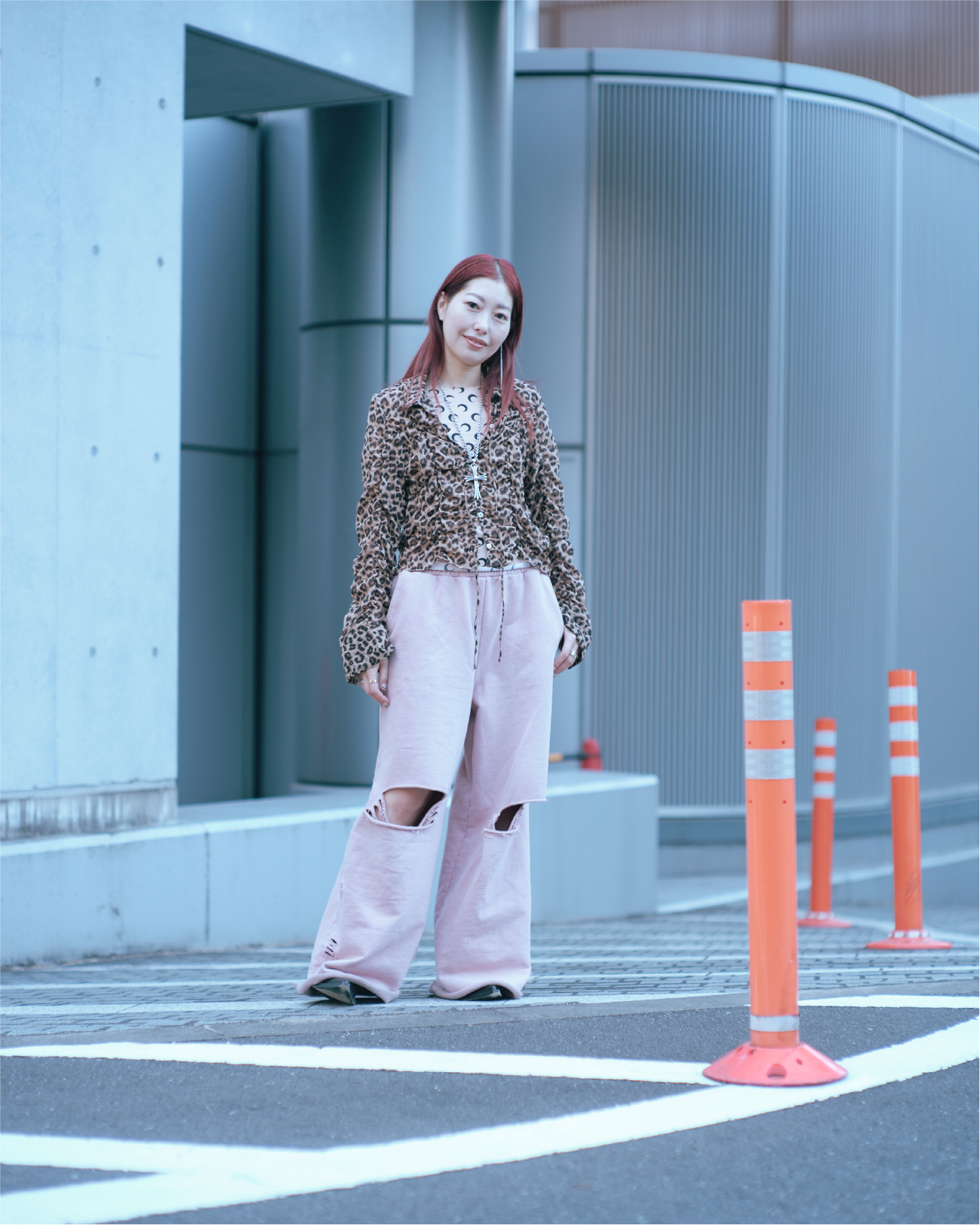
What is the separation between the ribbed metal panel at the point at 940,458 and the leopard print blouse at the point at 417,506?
8.99m

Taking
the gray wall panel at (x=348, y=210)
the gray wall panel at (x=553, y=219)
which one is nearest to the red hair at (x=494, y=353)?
the gray wall panel at (x=348, y=210)

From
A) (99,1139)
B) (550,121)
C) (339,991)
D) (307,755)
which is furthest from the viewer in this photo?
(550,121)

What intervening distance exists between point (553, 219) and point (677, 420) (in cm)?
162

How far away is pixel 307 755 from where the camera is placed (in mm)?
8234

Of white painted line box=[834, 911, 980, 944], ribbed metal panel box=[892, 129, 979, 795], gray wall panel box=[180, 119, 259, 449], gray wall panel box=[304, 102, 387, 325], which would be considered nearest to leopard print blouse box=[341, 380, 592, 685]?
white painted line box=[834, 911, 980, 944]

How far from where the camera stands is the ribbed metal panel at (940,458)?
41.4 ft

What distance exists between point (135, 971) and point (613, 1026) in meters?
2.19

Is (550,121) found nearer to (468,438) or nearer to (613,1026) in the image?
(468,438)

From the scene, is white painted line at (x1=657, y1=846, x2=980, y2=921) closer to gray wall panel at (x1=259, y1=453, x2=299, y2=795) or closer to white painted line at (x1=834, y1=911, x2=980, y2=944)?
white painted line at (x1=834, y1=911, x2=980, y2=944)

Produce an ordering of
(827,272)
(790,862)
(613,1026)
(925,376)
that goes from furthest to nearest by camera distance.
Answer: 1. (925,376)
2. (827,272)
3. (613,1026)
4. (790,862)

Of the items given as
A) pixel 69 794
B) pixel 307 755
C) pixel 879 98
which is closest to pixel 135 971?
pixel 69 794

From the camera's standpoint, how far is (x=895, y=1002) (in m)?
3.76

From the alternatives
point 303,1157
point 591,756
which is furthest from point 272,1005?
point 591,756

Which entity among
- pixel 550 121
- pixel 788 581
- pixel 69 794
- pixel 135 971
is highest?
pixel 550 121
